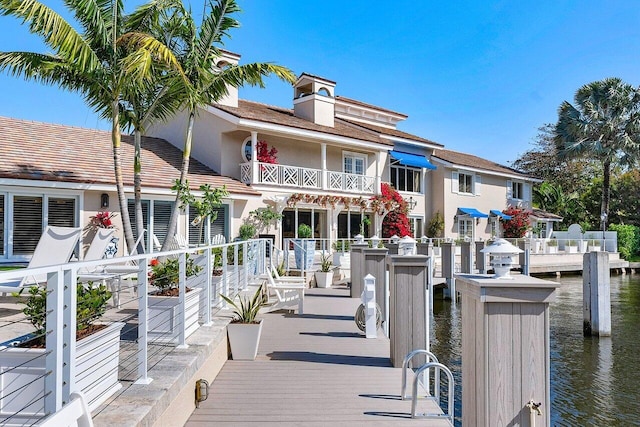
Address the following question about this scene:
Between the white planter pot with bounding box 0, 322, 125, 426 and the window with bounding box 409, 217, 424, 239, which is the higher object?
the window with bounding box 409, 217, 424, 239

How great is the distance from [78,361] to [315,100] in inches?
891

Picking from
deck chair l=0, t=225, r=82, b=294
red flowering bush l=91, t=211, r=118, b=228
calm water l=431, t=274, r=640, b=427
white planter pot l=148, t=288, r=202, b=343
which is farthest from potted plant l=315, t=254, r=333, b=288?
white planter pot l=148, t=288, r=202, b=343

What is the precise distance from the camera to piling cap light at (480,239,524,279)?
3.98m

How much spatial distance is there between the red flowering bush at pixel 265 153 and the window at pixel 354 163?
4.89 metres

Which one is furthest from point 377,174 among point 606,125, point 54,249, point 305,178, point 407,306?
point 606,125

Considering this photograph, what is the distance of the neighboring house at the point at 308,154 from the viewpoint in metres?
21.1

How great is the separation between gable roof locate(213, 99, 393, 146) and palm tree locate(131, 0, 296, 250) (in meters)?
5.04

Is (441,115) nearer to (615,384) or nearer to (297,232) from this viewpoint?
(297,232)

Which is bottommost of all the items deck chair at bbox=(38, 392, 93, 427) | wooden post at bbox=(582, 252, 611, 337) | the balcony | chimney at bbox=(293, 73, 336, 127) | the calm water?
the calm water

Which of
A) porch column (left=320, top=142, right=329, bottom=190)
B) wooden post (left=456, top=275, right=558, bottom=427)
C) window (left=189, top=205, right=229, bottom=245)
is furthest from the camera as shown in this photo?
porch column (left=320, top=142, right=329, bottom=190)

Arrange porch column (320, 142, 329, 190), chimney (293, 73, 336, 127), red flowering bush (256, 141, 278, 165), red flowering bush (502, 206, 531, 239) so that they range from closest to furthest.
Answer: red flowering bush (256, 141, 278, 165) < porch column (320, 142, 329, 190) < chimney (293, 73, 336, 127) < red flowering bush (502, 206, 531, 239)

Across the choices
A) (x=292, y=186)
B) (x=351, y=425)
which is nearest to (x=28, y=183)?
(x=292, y=186)

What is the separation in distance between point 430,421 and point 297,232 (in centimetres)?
1741

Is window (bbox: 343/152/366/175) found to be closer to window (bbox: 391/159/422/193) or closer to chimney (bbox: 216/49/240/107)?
window (bbox: 391/159/422/193)
